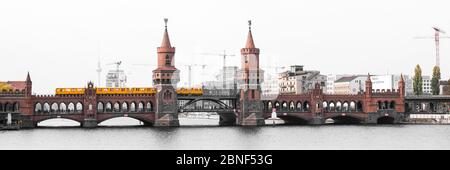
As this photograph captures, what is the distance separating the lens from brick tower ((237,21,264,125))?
500 ft

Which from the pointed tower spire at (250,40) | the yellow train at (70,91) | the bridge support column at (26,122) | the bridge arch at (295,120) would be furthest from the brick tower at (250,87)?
the bridge support column at (26,122)

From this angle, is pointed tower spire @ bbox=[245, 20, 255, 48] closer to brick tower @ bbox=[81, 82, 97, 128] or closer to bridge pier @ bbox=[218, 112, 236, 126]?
bridge pier @ bbox=[218, 112, 236, 126]

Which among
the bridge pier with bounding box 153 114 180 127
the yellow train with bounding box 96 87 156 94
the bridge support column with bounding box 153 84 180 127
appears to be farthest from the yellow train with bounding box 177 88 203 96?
the bridge pier with bounding box 153 114 180 127

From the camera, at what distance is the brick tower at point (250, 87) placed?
152375 millimetres

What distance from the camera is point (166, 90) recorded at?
147000 mm

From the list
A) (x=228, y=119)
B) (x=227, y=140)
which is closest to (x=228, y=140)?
(x=227, y=140)

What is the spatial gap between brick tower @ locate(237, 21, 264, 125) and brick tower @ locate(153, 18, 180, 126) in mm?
14978

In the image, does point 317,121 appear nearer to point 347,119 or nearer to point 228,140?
point 347,119

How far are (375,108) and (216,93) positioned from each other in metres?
37.6

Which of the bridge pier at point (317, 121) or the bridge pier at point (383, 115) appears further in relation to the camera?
the bridge pier at point (383, 115)

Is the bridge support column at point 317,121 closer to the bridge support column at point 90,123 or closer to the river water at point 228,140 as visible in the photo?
the river water at point 228,140

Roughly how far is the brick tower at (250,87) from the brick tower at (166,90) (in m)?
15.0
